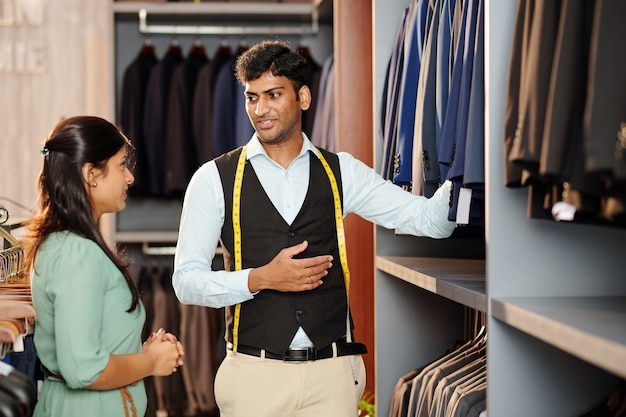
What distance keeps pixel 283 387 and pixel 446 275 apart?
585 millimetres

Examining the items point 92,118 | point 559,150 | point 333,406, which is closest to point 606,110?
point 559,150

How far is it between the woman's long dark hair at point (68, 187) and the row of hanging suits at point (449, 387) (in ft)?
3.31

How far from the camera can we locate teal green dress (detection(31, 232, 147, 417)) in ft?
5.67

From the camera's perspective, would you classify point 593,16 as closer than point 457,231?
Yes

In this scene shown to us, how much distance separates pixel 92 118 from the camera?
195 centimetres

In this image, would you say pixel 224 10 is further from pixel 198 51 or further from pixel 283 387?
pixel 283 387

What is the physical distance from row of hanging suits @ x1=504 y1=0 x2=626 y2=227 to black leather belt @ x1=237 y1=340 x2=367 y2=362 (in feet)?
3.05

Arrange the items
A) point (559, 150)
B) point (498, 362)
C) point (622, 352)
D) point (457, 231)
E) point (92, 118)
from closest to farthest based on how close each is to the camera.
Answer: point (622, 352) < point (559, 150) < point (498, 362) < point (92, 118) < point (457, 231)

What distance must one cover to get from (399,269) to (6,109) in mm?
2854

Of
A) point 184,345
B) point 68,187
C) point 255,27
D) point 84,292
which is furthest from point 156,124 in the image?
point 84,292

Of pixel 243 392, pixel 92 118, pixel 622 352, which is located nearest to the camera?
pixel 622 352

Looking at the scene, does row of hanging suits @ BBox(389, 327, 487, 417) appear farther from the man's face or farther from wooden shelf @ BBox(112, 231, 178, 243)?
wooden shelf @ BBox(112, 231, 178, 243)

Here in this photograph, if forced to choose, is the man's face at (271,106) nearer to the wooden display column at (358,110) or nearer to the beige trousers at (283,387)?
the beige trousers at (283,387)

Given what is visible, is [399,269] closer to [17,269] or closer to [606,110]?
[17,269]
